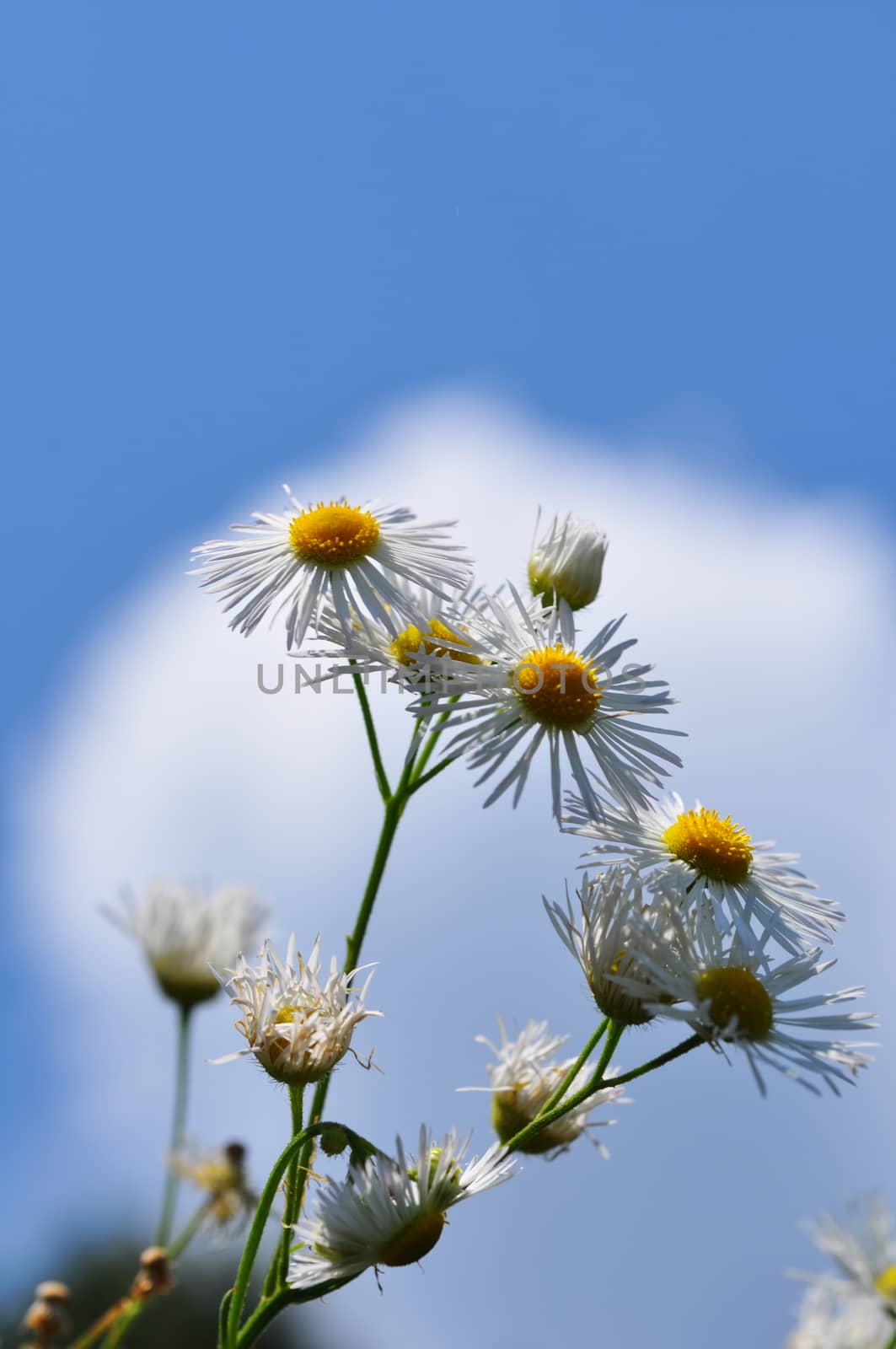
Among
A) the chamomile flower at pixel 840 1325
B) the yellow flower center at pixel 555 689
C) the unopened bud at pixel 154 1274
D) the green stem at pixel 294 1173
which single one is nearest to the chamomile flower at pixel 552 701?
the yellow flower center at pixel 555 689

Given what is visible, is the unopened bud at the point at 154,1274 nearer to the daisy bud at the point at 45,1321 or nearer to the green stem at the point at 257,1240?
the daisy bud at the point at 45,1321

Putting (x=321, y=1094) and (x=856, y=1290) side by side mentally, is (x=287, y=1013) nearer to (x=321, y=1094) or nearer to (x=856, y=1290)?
(x=321, y=1094)

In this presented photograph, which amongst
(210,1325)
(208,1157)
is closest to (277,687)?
(208,1157)

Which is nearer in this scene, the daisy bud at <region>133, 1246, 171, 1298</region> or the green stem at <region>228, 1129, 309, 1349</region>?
the green stem at <region>228, 1129, 309, 1349</region>

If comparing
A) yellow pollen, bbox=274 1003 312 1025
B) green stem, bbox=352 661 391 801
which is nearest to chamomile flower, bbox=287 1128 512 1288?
yellow pollen, bbox=274 1003 312 1025

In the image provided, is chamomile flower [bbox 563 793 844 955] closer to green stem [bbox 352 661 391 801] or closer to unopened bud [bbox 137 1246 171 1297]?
green stem [bbox 352 661 391 801]

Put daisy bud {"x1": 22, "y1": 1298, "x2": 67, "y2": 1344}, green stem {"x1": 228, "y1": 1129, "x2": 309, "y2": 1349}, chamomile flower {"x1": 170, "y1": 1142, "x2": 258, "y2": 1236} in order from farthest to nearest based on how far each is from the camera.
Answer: chamomile flower {"x1": 170, "y1": 1142, "x2": 258, "y2": 1236}, daisy bud {"x1": 22, "y1": 1298, "x2": 67, "y2": 1344}, green stem {"x1": 228, "y1": 1129, "x2": 309, "y2": 1349}

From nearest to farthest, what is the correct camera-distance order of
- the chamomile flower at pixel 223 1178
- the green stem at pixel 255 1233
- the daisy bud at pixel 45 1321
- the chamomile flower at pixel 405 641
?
1. the green stem at pixel 255 1233
2. the chamomile flower at pixel 405 641
3. the daisy bud at pixel 45 1321
4. the chamomile flower at pixel 223 1178

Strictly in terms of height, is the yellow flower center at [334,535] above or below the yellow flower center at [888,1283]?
above
